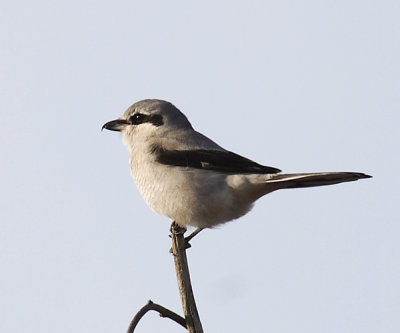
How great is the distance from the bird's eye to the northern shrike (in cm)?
40

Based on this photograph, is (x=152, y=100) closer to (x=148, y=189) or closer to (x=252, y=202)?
(x=148, y=189)

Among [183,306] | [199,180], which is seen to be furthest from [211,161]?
[183,306]

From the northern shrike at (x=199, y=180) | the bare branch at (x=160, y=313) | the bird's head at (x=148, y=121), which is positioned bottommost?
the bare branch at (x=160, y=313)

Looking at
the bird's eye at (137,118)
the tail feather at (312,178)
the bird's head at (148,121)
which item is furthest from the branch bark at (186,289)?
the bird's eye at (137,118)

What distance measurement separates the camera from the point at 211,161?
5.13 metres

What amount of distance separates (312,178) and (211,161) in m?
0.93

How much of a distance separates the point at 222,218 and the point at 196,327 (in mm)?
1853

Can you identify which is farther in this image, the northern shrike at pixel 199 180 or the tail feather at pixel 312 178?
the northern shrike at pixel 199 180

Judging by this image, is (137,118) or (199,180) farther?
(137,118)

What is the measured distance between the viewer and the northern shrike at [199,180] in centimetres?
490

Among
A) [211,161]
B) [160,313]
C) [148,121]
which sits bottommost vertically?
[160,313]

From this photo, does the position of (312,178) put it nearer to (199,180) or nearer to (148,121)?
(199,180)

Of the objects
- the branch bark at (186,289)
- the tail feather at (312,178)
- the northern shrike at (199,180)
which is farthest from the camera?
the northern shrike at (199,180)

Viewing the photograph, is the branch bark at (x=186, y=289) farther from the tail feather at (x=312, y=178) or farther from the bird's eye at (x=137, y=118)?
the bird's eye at (x=137, y=118)
